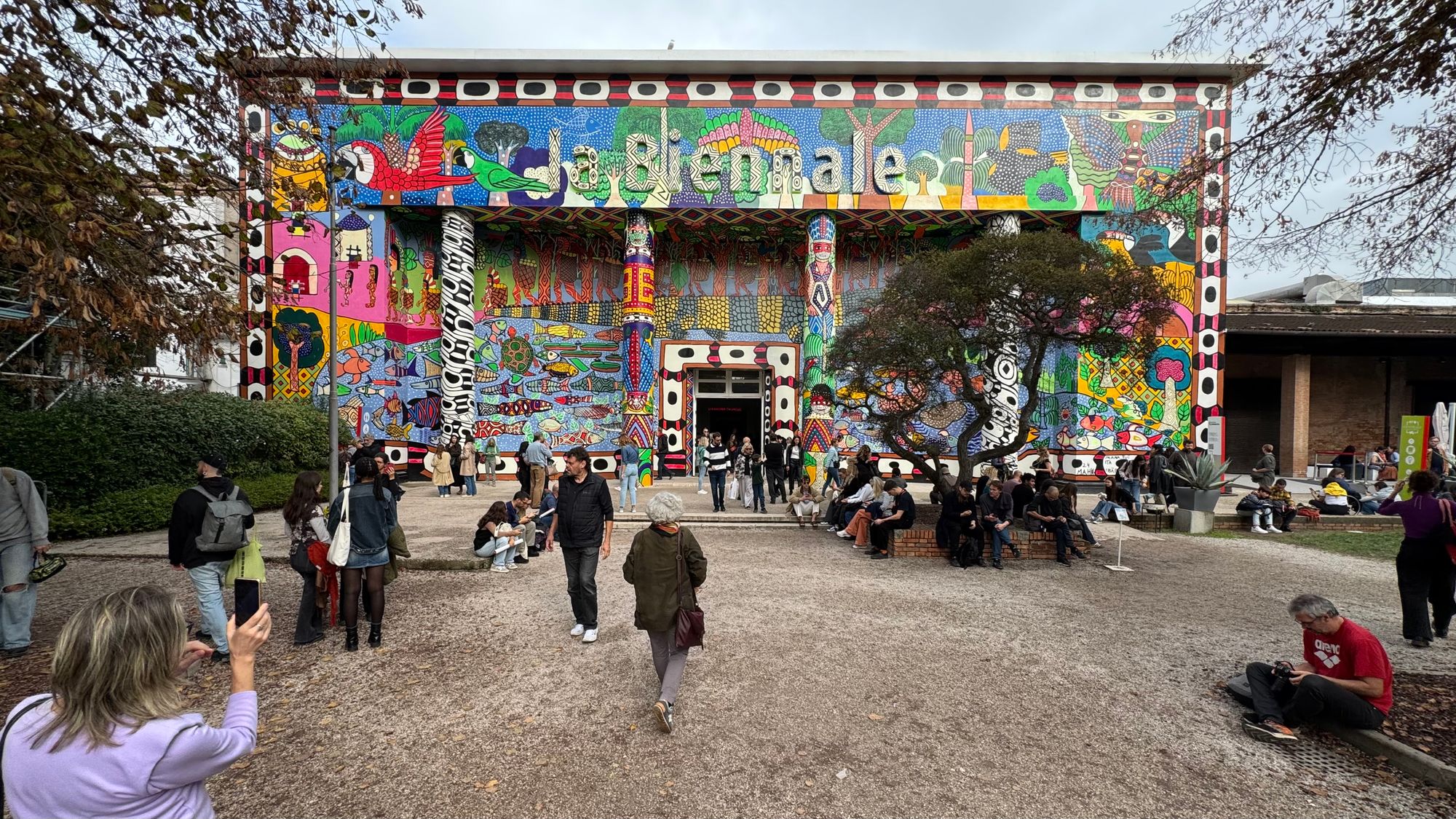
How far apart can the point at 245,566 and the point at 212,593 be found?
1.01 feet

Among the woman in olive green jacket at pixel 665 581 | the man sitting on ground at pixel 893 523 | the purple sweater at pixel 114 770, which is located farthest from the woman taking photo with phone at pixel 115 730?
the man sitting on ground at pixel 893 523

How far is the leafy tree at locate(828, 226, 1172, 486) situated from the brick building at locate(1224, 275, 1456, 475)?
1367cm

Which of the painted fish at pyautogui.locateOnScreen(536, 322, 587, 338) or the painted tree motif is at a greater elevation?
the painted fish at pyautogui.locateOnScreen(536, 322, 587, 338)

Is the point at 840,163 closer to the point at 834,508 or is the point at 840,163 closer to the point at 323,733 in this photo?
the point at 834,508

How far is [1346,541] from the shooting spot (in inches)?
429

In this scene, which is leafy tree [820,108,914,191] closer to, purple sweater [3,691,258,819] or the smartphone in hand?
the smartphone in hand

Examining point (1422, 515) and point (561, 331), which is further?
point (561, 331)

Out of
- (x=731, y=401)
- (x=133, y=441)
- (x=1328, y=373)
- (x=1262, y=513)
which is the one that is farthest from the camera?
(x=1328, y=373)

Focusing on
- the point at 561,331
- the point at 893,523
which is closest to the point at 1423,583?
the point at 893,523

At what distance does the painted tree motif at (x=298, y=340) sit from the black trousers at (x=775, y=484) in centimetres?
1394

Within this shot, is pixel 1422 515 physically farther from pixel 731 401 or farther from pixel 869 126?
pixel 731 401

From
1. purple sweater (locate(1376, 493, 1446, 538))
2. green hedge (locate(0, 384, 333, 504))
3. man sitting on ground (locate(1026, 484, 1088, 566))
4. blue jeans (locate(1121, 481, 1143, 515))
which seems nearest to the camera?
purple sweater (locate(1376, 493, 1446, 538))

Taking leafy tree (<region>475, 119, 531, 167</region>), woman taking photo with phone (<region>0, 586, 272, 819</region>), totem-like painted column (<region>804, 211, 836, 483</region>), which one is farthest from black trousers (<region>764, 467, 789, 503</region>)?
woman taking photo with phone (<region>0, 586, 272, 819</region>)

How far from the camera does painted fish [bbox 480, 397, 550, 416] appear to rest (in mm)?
19734
